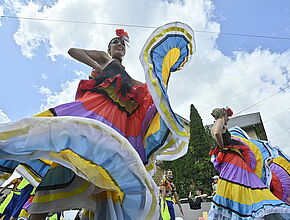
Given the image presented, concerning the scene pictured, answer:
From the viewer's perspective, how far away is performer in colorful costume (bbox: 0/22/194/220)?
1.11m

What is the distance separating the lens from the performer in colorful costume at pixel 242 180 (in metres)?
2.39

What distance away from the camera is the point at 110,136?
45.0 inches

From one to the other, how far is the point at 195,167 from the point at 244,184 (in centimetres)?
1644

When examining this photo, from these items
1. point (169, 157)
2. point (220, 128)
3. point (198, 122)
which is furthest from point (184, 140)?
point (198, 122)

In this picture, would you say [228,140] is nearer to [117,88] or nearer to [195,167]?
[117,88]

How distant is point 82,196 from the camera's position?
4.69ft

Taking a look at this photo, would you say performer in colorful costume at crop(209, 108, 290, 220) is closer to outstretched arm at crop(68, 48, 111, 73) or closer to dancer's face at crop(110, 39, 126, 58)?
dancer's face at crop(110, 39, 126, 58)

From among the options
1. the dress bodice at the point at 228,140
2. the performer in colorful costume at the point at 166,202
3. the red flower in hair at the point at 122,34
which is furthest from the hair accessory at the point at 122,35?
the performer in colorful costume at the point at 166,202

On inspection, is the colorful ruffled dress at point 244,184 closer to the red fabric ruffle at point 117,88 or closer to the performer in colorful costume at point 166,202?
the red fabric ruffle at point 117,88

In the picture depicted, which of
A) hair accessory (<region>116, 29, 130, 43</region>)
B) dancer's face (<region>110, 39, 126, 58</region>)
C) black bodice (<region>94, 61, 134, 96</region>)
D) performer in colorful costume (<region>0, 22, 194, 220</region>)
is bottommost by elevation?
performer in colorful costume (<region>0, 22, 194, 220</region>)

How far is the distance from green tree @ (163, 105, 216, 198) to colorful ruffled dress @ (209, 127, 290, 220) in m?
15.2

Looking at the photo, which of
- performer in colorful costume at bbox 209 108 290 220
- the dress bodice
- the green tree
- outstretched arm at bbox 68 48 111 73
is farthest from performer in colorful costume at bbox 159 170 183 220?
the green tree

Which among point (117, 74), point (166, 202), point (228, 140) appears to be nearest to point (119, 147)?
point (117, 74)

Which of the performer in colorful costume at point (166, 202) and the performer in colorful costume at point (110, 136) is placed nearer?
the performer in colorful costume at point (110, 136)
